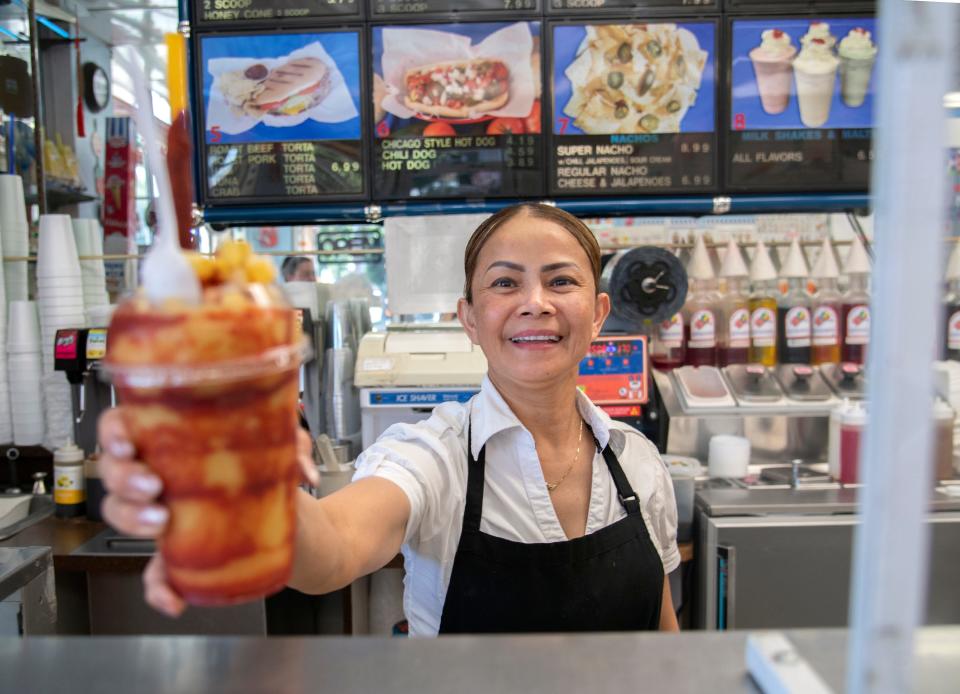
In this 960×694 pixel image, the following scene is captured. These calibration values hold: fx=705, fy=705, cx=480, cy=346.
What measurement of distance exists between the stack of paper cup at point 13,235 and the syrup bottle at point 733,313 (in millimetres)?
2940

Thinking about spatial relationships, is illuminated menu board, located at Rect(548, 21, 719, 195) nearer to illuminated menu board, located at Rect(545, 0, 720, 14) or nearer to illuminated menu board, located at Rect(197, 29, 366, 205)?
illuminated menu board, located at Rect(545, 0, 720, 14)

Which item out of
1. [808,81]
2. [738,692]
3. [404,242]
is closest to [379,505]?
[738,692]

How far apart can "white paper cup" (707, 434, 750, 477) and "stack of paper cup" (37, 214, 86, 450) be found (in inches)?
99.1

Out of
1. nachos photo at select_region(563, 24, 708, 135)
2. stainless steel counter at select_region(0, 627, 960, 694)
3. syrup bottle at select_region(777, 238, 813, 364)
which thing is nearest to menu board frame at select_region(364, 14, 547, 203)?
nachos photo at select_region(563, 24, 708, 135)

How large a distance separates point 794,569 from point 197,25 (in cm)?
310

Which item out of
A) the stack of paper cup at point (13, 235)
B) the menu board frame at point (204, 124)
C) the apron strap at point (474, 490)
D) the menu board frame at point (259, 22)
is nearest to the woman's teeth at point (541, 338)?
the apron strap at point (474, 490)

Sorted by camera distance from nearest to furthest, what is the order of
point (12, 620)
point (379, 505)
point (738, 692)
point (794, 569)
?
point (738, 692), point (379, 505), point (12, 620), point (794, 569)

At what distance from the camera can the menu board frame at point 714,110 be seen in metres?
2.94

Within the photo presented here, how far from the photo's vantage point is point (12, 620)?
185 centimetres

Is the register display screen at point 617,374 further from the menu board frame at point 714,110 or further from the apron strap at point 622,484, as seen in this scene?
the apron strap at point 622,484

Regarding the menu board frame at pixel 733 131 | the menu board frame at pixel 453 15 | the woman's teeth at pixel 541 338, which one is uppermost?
the menu board frame at pixel 453 15

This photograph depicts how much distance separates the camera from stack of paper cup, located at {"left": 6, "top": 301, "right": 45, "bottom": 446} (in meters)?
2.76

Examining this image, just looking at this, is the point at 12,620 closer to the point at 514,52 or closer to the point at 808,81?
the point at 514,52

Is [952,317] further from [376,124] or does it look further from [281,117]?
[281,117]
